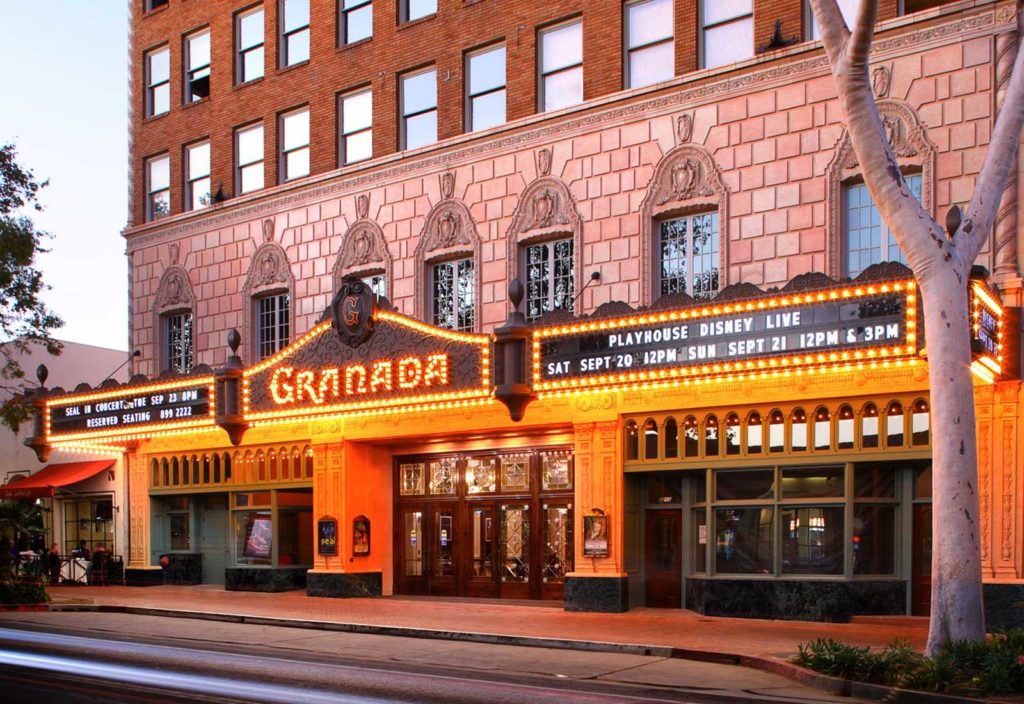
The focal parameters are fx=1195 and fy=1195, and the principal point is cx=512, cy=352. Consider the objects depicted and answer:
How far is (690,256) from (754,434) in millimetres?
3739

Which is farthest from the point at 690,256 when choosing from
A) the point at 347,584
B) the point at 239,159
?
the point at 239,159

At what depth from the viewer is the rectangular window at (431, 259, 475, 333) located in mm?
26781

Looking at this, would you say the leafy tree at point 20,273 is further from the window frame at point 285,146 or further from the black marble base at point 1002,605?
the black marble base at point 1002,605

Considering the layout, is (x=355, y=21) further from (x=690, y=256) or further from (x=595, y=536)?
(x=595, y=536)

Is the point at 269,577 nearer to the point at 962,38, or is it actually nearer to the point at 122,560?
the point at 122,560

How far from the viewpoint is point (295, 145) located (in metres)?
30.9

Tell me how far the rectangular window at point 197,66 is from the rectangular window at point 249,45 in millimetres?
1376

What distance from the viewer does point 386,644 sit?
19375 mm

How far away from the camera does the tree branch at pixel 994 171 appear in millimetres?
14797

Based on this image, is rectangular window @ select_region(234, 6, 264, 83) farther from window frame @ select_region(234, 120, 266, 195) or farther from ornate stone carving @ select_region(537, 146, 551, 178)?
ornate stone carving @ select_region(537, 146, 551, 178)

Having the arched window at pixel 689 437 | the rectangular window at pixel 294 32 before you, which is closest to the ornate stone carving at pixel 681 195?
the arched window at pixel 689 437

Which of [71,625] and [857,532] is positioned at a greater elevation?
[857,532]

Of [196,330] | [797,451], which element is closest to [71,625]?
[196,330]

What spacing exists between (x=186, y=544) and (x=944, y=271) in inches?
963
